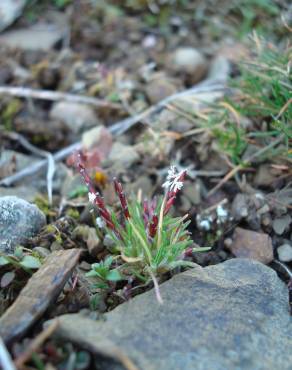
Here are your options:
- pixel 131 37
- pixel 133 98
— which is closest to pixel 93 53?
pixel 131 37

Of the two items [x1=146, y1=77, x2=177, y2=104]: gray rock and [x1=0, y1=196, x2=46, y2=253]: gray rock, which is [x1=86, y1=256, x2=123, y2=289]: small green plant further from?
[x1=146, y1=77, x2=177, y2=104]: gray rock

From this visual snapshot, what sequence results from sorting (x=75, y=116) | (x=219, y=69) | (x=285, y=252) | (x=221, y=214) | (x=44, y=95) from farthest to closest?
(x=219, y=69) < (x=44, y=95) < (x=75, y=116) < (x=221, y=214) < (x=285, y=252)

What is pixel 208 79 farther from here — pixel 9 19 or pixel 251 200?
pixel 9 19

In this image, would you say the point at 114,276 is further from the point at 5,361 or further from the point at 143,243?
the point at 5,361

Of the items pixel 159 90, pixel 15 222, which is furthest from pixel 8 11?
pixel 15 222

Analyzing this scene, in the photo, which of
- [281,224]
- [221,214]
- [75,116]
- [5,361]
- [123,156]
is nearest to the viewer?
[5,361]

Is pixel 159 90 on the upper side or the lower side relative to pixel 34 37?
lower
